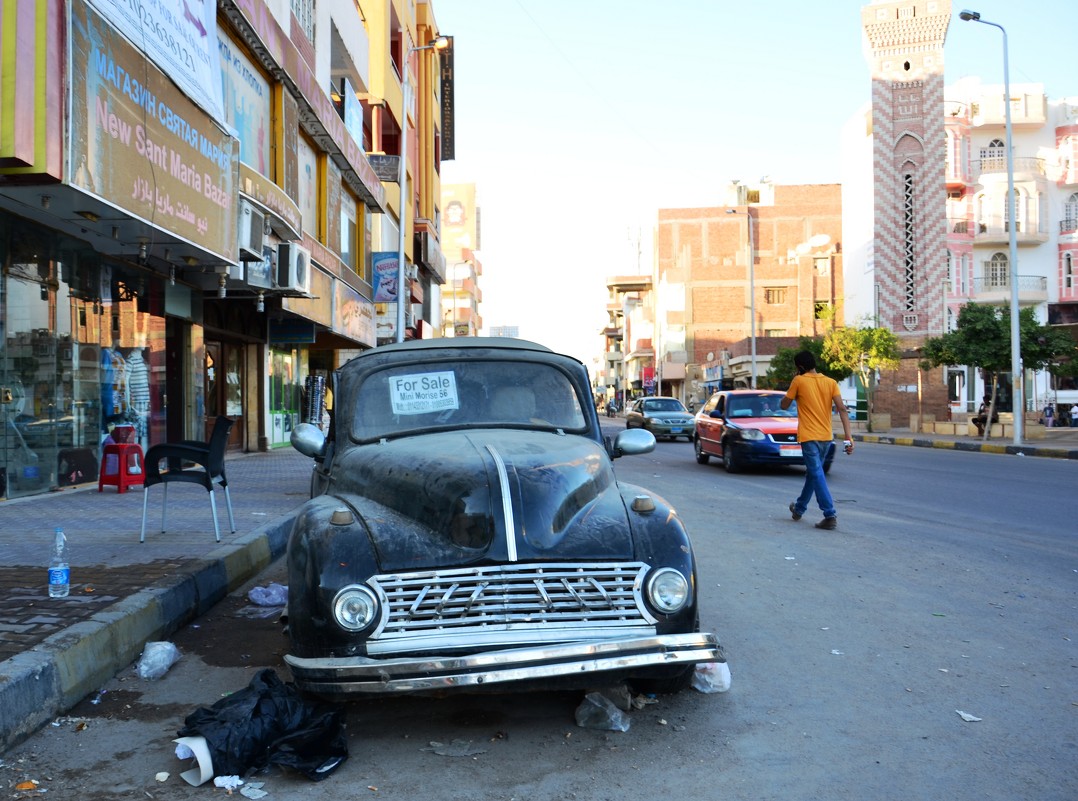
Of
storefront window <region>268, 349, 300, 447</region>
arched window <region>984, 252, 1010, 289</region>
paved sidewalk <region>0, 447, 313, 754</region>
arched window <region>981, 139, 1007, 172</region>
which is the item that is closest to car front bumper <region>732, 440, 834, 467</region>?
paved sidewalk <region>0, 447, 313, 754</region>

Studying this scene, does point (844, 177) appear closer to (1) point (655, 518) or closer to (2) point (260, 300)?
(2) point (260, 300)

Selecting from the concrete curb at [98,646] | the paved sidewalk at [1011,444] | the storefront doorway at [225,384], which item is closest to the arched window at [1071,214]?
the paved sidewalk at [1011,444]

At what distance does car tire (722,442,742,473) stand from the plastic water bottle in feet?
40.8

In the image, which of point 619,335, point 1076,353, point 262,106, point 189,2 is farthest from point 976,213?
point 619,335

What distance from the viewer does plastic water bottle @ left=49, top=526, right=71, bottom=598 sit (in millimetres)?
4969

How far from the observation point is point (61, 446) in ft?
36.6

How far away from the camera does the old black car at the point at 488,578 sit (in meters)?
3.27

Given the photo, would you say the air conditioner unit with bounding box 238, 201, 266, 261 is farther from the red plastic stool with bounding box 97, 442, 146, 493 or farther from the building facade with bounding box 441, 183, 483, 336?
the building facade with bounding box 441, 183, 483, 336

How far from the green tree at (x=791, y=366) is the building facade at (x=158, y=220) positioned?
1009 inches

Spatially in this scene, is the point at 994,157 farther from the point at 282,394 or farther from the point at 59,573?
the point at 59,573

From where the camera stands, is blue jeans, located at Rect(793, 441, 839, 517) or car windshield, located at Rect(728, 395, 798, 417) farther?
car windshield, located at Rect(728, 395, 798, 417)

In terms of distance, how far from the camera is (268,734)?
3256mm

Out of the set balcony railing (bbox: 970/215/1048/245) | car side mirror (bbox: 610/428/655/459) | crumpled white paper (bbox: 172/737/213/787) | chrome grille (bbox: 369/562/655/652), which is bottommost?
crumpled white paper (bbox: 172/737/213/787)

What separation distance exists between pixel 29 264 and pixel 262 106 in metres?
7.58
